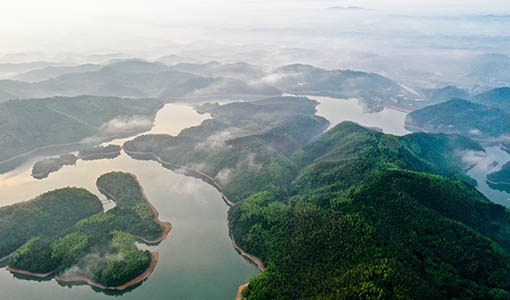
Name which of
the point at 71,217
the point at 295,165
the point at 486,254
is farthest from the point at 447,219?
the point at 71,217

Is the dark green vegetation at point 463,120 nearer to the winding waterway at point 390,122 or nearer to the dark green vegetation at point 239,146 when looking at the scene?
the winding waterway at point 390,122

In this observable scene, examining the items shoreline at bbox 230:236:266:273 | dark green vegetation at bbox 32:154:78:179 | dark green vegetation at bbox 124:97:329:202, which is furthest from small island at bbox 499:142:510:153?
dark green vegetation at bbox 32:154:78:179

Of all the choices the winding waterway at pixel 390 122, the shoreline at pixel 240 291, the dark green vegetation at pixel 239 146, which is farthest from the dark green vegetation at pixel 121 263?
the winding waterway at pixel 390 122

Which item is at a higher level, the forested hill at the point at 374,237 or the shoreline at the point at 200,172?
the forested hill at the point at 374,237

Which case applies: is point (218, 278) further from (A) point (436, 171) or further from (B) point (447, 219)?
(A) point (436, 171)

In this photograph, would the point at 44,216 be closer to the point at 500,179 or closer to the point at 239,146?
the point at 239,146
